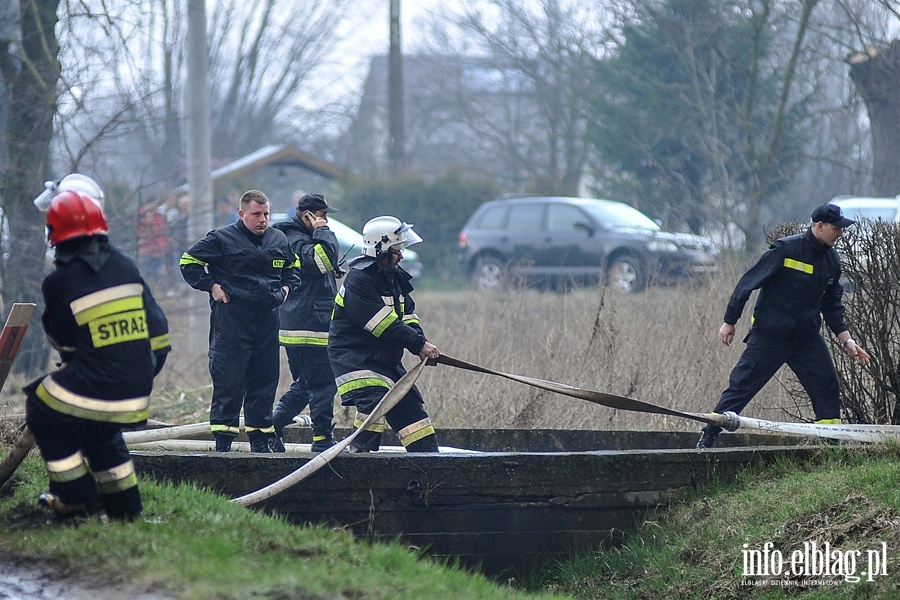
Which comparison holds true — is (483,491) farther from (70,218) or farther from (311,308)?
(70,218)

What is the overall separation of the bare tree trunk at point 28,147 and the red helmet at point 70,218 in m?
8.38

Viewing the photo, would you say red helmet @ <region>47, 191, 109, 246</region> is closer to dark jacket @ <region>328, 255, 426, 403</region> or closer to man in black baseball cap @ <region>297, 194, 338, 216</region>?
dark jacket @ <region>328, 255, 426, 403</region>

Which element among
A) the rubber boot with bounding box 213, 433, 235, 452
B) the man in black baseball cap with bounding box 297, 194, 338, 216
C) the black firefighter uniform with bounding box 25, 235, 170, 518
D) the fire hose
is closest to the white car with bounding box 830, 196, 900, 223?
the fire hose

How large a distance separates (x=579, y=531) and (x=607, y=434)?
5.63 ft

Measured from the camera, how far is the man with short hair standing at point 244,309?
25.2 feet

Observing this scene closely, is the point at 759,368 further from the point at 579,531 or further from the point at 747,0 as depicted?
the point at 747,0

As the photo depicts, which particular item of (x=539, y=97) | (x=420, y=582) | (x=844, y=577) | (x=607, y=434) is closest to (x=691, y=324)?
(x=607, y=434)

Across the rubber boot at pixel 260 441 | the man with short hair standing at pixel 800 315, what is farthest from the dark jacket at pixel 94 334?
the man with short hair standing at pixel 800 315

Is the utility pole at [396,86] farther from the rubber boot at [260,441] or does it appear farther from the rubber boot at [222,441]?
the rubber boot at [222,441]

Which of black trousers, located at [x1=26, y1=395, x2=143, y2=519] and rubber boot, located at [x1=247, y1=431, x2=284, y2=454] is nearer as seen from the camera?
black trousers, located at [x1=26, y1=395, x2=143, y2=519]

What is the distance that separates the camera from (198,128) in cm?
1373

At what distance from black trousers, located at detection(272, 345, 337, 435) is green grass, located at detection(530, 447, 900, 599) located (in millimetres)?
2365

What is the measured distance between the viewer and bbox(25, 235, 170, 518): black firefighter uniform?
4980mm

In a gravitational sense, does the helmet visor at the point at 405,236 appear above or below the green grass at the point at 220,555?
above
